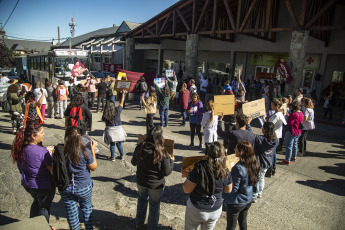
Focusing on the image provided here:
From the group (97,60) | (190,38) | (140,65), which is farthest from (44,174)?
(97,60)

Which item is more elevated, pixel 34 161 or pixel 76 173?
pixel 34 161

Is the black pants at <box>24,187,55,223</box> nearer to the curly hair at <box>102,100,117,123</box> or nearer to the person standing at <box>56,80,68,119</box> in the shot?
the curly hair at <box>102,100,117,123</box>

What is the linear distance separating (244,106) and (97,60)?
36.3 m

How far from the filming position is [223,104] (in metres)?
5.33

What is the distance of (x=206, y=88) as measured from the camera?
14555mm

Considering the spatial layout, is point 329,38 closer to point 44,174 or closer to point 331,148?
point 331,148

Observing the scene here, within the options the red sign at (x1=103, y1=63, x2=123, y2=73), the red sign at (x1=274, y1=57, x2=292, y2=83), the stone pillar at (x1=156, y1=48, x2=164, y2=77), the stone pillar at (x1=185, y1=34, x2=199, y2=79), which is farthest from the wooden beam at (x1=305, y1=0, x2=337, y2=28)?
the red sign at (x1=103, y1=63, x2=123, y2=73)

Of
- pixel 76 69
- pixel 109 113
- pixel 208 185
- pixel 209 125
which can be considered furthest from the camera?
pixel 76 69

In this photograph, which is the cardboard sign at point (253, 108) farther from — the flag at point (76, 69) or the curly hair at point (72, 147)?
the flag at point (76, 69)

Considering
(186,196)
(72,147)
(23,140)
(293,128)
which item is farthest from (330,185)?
(23,140)

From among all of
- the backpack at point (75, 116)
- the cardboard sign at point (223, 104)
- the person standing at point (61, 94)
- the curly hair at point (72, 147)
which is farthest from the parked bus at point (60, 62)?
the curly hair at point (72, 147)

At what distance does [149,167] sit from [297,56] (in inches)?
395

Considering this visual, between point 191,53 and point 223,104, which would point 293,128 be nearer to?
point 223,104

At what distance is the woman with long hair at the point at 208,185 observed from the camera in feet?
8.82
